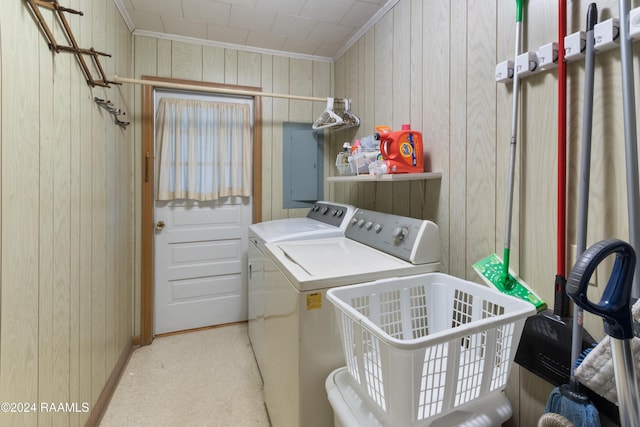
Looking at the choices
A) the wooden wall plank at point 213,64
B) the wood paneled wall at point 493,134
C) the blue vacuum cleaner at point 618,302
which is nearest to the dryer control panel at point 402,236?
the wood paneled wall at point 493,134

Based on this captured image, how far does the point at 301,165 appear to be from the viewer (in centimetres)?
275

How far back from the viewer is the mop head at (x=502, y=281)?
1034mm

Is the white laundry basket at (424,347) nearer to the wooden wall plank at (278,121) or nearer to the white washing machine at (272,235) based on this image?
the white washing machine at (272,235)

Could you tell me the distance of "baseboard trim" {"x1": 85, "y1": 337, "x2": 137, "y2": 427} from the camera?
1549mm

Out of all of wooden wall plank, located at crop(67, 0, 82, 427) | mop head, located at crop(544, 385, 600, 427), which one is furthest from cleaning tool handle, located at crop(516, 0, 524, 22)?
wooden wall plank, located at crop(67, 0, 82, 427)

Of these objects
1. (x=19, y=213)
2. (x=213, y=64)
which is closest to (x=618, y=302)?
(x=19, y=213)

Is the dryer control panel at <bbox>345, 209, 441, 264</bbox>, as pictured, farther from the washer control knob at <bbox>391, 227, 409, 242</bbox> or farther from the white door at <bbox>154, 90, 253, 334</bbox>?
the white door at <bbox>154, 90, 253, 334</bbox>

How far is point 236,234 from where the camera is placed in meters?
2.64

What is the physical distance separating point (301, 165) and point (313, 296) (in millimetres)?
1824

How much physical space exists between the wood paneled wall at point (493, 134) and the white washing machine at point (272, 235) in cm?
39

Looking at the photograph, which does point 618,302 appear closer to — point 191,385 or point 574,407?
point 574,407

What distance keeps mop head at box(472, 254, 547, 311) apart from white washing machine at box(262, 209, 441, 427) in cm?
19

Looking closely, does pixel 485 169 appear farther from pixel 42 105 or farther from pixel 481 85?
pixel 42 105

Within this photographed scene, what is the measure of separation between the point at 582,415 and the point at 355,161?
1416mm
